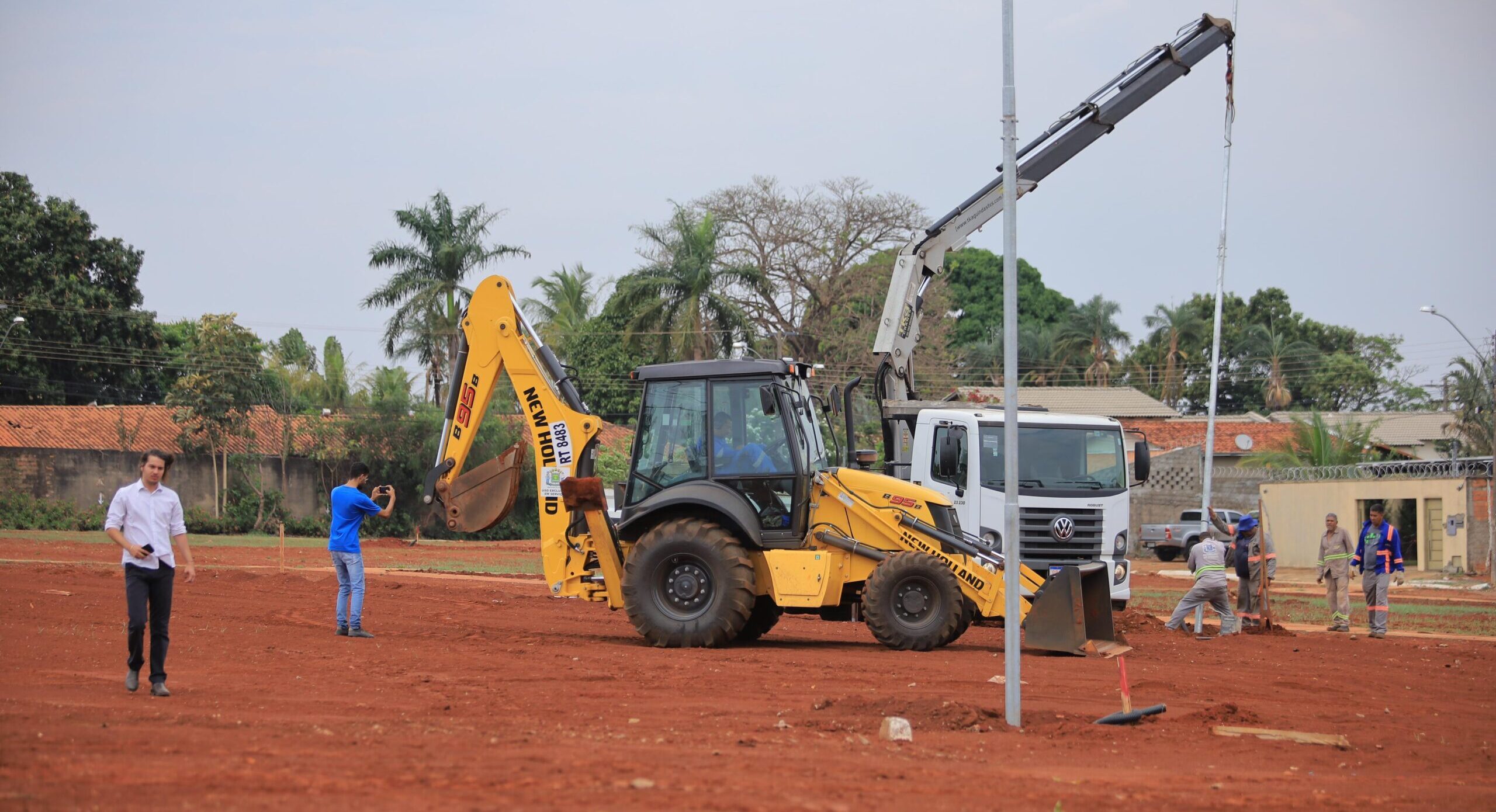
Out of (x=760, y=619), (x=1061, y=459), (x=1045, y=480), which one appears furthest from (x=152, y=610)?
(x=1061, y=459)

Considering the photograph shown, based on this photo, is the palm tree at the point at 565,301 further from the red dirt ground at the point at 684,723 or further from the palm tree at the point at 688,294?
the red dirt ground at the point at 684,723

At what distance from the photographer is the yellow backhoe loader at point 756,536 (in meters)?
12.9

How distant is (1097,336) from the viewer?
2751 inches

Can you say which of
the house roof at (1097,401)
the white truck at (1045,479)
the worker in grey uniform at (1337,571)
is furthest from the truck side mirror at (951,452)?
the house roof at (1097,401)

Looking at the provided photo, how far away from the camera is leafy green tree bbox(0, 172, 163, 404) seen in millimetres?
48344

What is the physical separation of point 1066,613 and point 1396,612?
1216 centimetres

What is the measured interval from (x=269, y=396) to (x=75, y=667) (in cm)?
3826

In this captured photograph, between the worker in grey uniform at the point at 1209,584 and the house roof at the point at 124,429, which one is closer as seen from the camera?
the worker in grey uniform at the point at 1209,584

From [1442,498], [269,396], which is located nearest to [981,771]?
[1442,498]

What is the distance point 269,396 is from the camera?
153 feet

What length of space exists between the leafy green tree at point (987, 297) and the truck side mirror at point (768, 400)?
5311 centimetres

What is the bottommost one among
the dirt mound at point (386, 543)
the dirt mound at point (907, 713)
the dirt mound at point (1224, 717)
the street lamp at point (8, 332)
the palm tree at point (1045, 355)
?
the dirt mound at point (386, 543)

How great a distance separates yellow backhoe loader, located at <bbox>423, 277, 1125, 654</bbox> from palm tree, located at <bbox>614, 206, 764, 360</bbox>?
25798 mm

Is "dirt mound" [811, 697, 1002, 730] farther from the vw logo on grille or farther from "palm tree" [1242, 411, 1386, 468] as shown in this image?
"palm tree" [1242, 411, 1386, 468]
